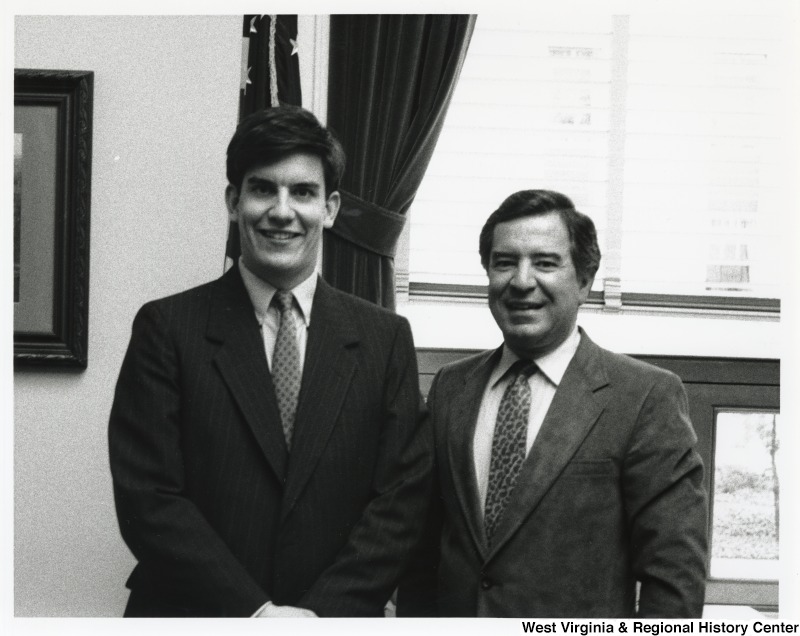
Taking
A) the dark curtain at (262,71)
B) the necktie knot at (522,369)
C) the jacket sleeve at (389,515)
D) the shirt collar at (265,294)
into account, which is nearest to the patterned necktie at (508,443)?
the necktie knot at (522,369)

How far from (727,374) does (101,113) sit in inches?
55.1

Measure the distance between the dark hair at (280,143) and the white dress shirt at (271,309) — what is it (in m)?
0.18

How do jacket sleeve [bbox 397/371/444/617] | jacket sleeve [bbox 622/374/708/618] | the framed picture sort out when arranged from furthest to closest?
the framed picture → jacket sleeve [bbox 397/371/444/617] → jacket sleeve [bbox 622/374/708/618]

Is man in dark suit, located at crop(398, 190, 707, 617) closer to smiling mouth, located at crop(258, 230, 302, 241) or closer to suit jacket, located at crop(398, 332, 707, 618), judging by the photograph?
suit jacket, located at crop(398, 332, 707, 618)

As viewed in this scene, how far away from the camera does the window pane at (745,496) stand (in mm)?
1760

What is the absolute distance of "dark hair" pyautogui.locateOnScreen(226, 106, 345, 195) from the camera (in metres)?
1.58

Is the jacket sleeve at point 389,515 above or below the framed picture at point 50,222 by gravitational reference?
below

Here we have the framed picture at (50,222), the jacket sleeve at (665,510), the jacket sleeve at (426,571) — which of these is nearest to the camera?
the jacket sleeve at (665,510)

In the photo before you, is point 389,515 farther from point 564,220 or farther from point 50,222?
point 50,222

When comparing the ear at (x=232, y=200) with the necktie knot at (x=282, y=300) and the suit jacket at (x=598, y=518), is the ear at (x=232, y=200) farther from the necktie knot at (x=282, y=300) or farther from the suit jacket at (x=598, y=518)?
the suit jacket at (x=598, y=518)

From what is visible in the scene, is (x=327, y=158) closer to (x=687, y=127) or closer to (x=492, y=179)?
(x=492, y=179)

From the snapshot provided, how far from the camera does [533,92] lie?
1.84 meters

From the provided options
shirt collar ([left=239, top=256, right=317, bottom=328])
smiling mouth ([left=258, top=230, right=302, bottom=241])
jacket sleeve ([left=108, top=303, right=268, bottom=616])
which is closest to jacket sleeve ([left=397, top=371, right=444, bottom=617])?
jacket sleeve ([left=108, top=303, right=268, bottom=616])

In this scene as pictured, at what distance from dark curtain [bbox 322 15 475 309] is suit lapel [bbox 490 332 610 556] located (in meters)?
0.44
